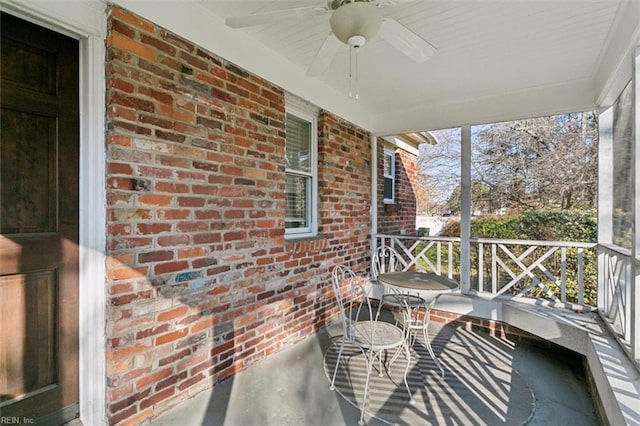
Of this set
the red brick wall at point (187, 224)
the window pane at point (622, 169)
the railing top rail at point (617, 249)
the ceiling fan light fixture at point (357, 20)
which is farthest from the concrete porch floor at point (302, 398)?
the ceiling fan light fixture at point (357, 20)

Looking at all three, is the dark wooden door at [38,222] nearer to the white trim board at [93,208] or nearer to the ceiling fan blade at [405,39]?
the white trim board at [93,208]

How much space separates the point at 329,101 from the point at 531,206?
553 cm

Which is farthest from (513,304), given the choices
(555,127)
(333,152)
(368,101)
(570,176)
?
(555,127)

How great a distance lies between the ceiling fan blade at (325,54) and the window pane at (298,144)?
110 cm

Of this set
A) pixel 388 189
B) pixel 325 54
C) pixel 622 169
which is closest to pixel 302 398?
pixel 325 54

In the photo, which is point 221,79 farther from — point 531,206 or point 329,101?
point 531,206

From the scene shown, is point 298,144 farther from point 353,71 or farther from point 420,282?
point 420,282

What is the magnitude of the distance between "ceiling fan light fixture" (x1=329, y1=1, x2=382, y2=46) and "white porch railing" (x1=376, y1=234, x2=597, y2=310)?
9.54 feet

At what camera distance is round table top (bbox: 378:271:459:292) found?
2555 mm

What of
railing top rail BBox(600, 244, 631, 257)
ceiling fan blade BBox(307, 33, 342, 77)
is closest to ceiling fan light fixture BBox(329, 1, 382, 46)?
ceiling fan blade BBox(307, 33, 342, 77)

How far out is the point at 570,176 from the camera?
242 inches

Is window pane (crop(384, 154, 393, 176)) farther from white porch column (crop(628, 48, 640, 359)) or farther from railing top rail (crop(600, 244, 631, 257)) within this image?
white porch column (crop(628, 48, 640, 359))

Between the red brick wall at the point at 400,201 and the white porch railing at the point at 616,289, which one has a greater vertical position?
the red brick wall at the point at 400,201

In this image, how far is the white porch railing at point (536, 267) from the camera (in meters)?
3.26
